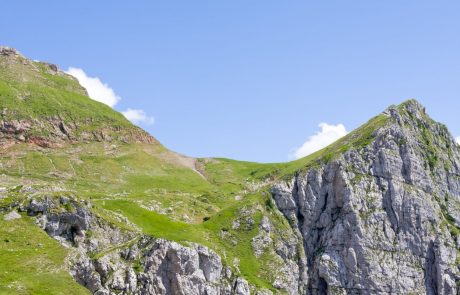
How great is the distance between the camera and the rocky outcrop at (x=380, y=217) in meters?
143

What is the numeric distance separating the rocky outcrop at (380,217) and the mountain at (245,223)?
1.20 ft

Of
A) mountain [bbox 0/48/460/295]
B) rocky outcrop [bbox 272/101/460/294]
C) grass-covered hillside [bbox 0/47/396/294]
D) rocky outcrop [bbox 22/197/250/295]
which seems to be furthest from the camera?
rocky outcrop [bbox 272/101/460/294]

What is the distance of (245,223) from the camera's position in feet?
480

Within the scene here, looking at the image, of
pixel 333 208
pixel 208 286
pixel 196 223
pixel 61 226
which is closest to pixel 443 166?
pixel 333 208

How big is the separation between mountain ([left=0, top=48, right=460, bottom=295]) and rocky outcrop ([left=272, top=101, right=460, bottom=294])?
0.37 m

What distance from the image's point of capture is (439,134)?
190500 mm

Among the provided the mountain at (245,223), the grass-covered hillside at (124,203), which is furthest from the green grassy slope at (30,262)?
the mountain at (245,223)

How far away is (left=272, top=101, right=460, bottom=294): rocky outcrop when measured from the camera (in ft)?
470

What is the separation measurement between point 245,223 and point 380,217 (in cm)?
4209

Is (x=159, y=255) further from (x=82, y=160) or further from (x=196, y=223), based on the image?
(x=82, y=160)

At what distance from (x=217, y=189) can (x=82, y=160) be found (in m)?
53.5

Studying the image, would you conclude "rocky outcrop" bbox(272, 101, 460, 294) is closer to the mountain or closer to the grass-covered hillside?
the mountain

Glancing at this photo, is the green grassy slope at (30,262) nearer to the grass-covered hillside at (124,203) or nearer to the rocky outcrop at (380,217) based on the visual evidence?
the grass-covered hillside at (124,203)

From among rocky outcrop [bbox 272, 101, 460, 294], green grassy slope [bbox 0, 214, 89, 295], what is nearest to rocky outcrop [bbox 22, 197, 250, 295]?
green grassy slope [bbox 0, 214, 89, 295]
